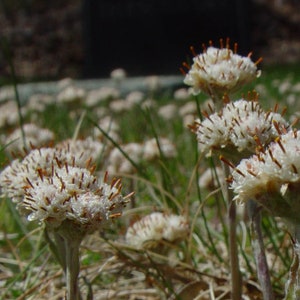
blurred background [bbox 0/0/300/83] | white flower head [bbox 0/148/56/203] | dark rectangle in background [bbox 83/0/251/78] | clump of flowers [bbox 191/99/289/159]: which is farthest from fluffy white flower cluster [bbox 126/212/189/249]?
dark rectangle in background [bbox 83/0/251/78]

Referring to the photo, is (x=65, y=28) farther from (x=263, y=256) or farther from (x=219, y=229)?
(x=263, y=256)

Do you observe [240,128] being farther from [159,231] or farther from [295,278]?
[159,231]

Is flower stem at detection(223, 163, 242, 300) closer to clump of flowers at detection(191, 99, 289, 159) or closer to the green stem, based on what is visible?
clump of flowers at detection(191, 99, 289, 159)

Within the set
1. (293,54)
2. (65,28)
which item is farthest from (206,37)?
(65,28)

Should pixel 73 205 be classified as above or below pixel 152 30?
below

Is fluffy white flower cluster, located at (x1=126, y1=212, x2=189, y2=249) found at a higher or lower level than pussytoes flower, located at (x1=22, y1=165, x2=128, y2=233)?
higher

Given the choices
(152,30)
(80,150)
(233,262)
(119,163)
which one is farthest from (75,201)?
(152,30)

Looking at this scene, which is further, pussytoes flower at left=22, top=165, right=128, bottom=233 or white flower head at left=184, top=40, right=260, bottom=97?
white flower head at left=184, top=40, right=260, bottom=97
